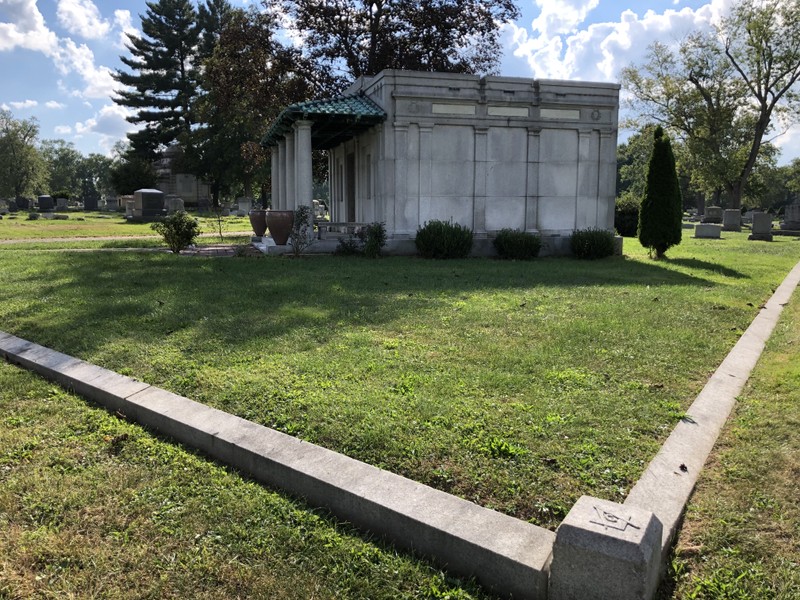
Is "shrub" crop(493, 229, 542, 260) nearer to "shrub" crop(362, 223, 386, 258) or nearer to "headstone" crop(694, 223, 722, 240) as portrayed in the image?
"shrub" crop(362, 223, 386, 258)

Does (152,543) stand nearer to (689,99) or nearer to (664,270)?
(664,270)

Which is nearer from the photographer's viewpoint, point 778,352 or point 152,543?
point 152,543

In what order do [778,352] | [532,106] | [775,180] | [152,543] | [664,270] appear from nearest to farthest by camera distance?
[152,543] < [778,352] < [664,270] < [532,106] < [775,180]

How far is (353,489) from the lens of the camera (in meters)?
2.86

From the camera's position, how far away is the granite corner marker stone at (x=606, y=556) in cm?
207

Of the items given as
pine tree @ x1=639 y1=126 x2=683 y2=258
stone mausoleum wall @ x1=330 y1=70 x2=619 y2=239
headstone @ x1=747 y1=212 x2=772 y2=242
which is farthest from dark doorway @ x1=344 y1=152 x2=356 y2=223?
headstone @ x1=747 y1=212 x2=772 y2=242

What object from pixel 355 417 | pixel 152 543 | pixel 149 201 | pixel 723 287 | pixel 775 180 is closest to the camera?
pixel 152 543

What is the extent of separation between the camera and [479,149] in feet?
50.6

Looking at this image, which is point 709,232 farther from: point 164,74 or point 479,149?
point 164,74

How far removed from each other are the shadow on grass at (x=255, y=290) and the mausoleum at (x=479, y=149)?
207 centimetres

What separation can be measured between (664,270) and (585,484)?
35.2 feet

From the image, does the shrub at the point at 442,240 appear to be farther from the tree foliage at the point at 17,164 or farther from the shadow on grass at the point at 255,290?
the tree foliage at the point at 17,164

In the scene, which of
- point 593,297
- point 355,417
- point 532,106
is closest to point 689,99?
point 532,106

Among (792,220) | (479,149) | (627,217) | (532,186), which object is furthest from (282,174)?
(792,220)
